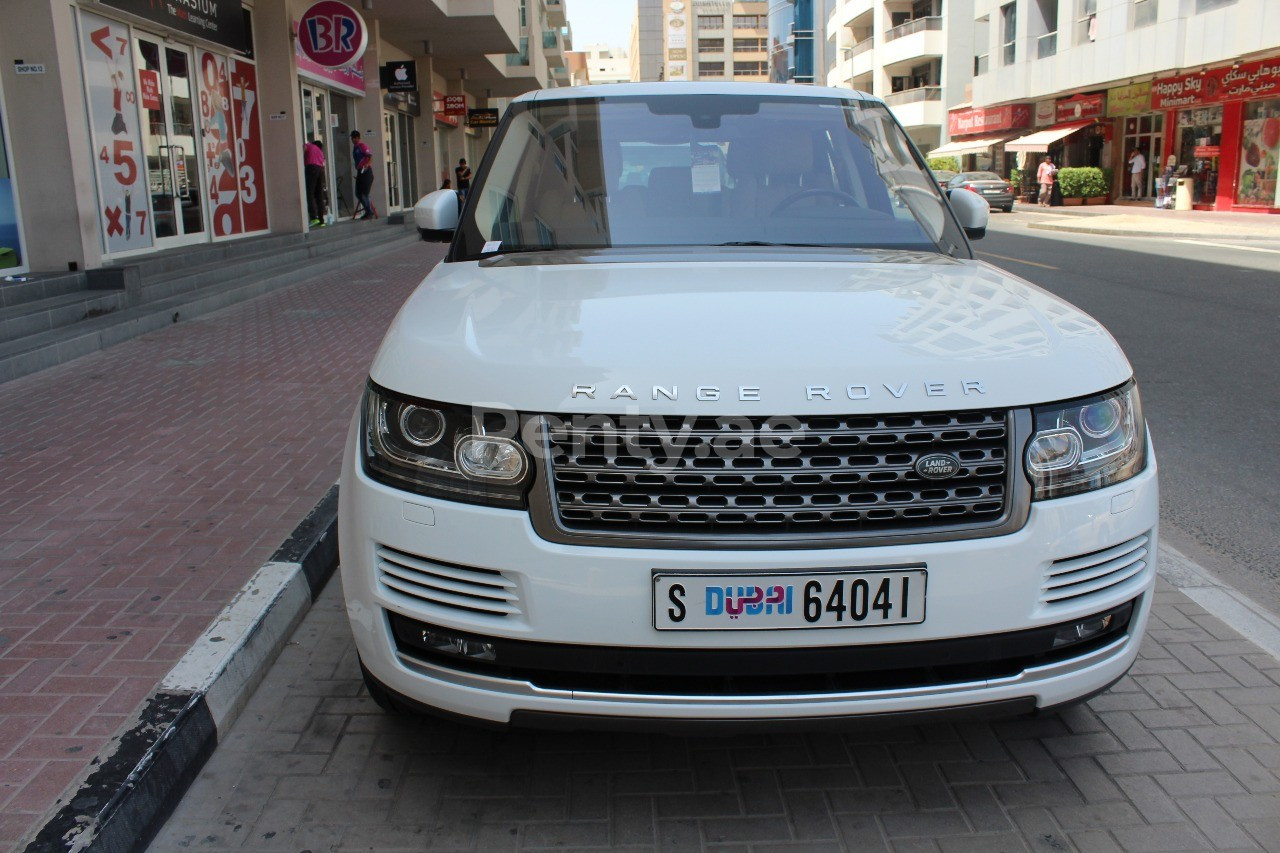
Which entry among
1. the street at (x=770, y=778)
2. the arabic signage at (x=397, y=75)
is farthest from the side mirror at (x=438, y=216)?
the arabic signage at (x=397, y=75)

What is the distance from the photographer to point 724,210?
11.9ft

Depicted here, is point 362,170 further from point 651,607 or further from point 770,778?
point 651,607

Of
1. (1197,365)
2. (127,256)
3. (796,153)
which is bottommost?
(1197,365)

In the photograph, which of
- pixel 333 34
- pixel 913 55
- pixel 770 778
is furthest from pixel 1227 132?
pixel 770 778

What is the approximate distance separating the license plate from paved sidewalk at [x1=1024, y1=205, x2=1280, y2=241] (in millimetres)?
22554

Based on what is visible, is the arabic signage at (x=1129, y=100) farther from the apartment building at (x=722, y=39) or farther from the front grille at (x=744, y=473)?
the apartment building at (x=722, y=39)

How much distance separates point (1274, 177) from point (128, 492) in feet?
105

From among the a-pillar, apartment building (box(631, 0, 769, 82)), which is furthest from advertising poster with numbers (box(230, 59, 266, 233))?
apartment building (box(631, 0, 769, 82))

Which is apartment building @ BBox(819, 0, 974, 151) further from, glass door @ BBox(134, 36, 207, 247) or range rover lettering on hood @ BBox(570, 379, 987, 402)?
range rover lettering on hood @ BBox(570, 379, 987, 402)

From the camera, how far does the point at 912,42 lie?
59.8 m

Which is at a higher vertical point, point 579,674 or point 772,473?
point 772,473

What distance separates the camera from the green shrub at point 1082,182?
124 feet

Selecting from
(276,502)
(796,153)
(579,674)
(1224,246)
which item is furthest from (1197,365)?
(1224,246)

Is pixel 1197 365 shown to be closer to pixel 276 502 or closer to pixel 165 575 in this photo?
pixel 276 502
